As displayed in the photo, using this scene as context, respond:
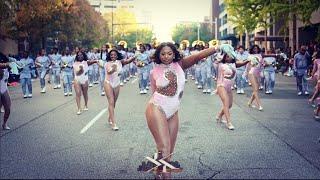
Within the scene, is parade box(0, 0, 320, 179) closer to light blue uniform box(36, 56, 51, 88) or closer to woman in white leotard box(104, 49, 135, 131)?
woman in white leotard box(104, 49, 135, 131)

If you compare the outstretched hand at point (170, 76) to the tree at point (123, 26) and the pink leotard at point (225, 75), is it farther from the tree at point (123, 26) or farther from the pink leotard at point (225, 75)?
the tree at point (123, 26)

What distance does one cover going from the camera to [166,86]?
19.1 ft

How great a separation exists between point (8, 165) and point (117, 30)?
103400 mm

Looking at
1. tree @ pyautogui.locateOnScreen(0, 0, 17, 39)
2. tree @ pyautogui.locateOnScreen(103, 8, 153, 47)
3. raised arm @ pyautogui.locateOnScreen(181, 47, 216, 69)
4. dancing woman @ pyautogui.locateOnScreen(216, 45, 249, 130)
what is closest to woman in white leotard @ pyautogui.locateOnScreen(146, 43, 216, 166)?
raised arm @ pyautogui.locateOnScreen(181, 47, 216, 69)

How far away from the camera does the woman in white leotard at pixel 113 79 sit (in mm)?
10719

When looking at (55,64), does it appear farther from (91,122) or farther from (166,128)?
(166,128)

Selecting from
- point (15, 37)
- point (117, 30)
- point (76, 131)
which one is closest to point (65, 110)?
point (76, 131)

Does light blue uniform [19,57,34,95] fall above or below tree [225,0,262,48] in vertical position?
below

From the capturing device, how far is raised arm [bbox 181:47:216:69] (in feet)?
19.1

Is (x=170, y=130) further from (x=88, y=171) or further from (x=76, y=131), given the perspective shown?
(x=76, y=131)

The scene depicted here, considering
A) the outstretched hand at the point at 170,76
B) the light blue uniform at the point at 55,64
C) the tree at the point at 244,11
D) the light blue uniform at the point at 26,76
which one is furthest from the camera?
the tree at the point at 244,11

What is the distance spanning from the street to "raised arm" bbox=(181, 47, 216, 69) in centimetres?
145

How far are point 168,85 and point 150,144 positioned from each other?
3105 mm

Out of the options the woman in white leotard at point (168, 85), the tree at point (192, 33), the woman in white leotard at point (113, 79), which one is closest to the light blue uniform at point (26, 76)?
the woman in white leotard at point (113, 79)
